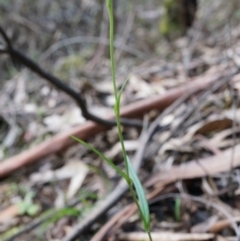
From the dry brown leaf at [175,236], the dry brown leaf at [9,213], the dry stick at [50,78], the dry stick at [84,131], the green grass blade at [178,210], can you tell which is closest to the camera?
the dry brown leaf at [175,236]

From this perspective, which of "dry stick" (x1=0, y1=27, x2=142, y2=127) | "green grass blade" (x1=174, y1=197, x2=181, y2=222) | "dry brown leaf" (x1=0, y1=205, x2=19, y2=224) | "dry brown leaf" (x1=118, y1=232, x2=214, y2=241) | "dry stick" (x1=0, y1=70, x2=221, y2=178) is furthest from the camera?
"dry stick" (x1=0, y1=70, x2=221, y2=178)

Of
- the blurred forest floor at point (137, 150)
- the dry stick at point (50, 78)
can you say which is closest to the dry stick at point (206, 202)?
the blurred forest floor at point (137, 150)

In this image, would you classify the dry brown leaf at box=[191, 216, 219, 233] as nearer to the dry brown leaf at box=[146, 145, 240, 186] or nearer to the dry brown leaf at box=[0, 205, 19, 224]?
the dry brown leaf at box=[146, 145, 240, 186]

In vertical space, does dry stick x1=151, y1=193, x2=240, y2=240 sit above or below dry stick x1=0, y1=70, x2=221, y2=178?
below

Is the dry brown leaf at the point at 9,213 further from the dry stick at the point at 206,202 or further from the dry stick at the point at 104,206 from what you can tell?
the dry stick at the point at 206,202

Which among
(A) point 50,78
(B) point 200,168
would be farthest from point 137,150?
(A) point 50,78

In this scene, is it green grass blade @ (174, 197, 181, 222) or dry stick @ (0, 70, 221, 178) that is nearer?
green grass blade @ (174, 197, 181, 222)

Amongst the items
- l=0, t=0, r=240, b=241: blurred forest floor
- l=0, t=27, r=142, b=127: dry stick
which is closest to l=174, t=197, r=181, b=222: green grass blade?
l=0, t=0, r=240, b=241: blurred forest floor

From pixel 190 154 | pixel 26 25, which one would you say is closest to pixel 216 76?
pixel 190 154

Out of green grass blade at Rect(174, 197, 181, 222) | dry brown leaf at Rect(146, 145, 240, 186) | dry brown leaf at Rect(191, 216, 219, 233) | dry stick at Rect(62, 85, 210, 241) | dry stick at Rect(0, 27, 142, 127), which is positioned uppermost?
dry stick at Rect(0, 27, 142, 127)

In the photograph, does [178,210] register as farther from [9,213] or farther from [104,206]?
[9,213]
